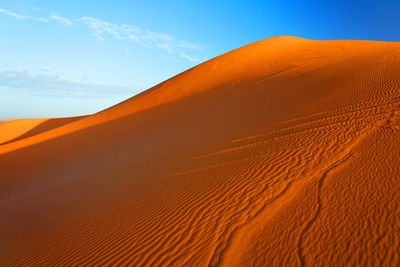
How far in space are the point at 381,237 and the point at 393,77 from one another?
7.61 metres

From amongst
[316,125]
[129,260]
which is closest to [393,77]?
[316,125]

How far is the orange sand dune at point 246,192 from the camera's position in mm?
2914

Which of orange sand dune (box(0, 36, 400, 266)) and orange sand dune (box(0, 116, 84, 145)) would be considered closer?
orange sand dune (box(0, 36, 400, 266))

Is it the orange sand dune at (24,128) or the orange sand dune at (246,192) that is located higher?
the orange sand dune at (24,128)

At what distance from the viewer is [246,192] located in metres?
4.10

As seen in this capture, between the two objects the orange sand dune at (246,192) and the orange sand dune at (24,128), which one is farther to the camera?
the orange sand dune at (24,128)

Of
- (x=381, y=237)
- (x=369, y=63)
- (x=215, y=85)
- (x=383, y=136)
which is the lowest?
(x=381, y=237)

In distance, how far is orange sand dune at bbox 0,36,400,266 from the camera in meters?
2.91

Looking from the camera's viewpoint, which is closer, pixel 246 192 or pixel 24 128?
pixel 246 192

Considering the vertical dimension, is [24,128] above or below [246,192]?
above

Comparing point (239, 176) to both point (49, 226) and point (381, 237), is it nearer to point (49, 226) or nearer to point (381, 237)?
point (381, 237)

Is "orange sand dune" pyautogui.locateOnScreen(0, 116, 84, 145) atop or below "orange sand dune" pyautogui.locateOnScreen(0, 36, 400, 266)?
atop

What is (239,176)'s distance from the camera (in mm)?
4645

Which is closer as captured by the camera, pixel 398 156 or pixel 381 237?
pixel 381 237
